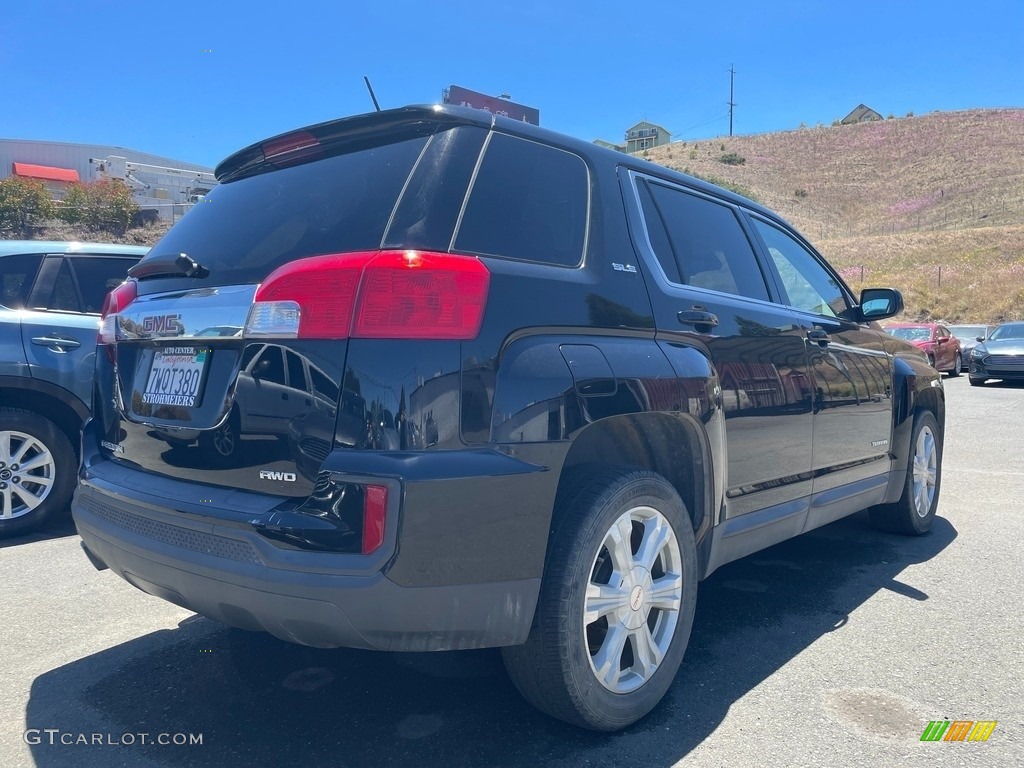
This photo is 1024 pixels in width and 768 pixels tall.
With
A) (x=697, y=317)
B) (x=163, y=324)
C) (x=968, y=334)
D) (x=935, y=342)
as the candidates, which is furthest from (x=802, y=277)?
(x=968, y=334)

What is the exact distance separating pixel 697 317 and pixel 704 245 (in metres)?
0.56

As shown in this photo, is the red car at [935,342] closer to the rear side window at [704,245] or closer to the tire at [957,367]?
the tire at [957,367]

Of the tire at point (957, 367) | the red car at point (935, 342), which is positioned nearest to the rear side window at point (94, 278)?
the red car at point (935, 342)

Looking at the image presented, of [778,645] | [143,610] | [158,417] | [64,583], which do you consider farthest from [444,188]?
[64,583]

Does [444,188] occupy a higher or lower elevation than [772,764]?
higher

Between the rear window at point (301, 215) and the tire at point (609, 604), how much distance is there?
101 centimetres

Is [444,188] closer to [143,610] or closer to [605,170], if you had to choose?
[605,170]

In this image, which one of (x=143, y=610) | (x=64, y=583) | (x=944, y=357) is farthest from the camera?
(x=944, y=357)

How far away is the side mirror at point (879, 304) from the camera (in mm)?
4484

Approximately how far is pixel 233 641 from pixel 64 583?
1.35 m

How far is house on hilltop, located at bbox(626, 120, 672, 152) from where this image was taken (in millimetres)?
85125

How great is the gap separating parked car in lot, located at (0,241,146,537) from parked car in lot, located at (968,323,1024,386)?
17.6m

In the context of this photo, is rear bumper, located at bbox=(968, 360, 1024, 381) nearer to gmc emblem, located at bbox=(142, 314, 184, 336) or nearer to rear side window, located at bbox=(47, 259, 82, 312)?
rear side window, located at bbox=(47, 259, 82, 312)

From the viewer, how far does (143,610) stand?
3650 mm
